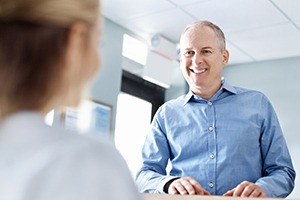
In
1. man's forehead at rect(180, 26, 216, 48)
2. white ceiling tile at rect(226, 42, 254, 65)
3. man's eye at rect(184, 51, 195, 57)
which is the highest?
white ceiling tile at rect(226, 42, 254, 65)

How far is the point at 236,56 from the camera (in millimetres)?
3891

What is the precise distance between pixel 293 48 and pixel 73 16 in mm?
3435

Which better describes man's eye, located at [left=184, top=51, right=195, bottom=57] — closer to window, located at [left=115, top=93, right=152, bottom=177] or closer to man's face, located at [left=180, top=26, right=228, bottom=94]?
man's face, located at [left=180, top=26, right=228, bottom=94]

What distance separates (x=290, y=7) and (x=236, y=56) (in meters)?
1.01

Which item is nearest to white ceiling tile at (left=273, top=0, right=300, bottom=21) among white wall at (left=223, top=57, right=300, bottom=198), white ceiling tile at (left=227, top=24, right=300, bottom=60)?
white ceiling tile at (left=227, top=24, right=300, bottom=60)

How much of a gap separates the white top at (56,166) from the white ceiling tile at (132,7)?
255cm

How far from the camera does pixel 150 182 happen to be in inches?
53.5

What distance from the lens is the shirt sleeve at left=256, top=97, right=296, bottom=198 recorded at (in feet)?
4.30

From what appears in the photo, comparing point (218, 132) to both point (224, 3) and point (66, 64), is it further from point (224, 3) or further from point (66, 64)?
point (224, 3)

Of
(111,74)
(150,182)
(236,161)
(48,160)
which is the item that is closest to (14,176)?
(48,160)

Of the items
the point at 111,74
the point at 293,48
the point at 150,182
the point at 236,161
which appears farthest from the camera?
the point at 293,48

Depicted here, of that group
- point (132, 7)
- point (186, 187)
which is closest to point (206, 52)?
point (186, 187)

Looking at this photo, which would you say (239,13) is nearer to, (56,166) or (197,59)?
(197,59)

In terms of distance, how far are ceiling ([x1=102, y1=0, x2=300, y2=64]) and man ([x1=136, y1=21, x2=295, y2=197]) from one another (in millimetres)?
1291
